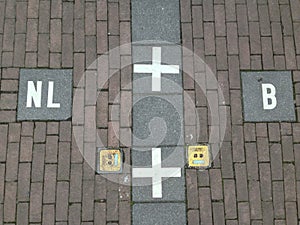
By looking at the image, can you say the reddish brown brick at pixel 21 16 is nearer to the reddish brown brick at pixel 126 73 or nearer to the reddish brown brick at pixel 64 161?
the reddish brown brick at pixel 126 73

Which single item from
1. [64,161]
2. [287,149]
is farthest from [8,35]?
[287,149]

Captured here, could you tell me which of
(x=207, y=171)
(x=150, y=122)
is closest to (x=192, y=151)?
(x=207, y=171)

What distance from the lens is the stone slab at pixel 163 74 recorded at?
5176mm

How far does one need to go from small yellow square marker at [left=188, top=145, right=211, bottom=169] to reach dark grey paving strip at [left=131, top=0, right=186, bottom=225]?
0.09m

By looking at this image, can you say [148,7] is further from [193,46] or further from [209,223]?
[209,223]

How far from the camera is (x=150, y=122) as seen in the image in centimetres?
506

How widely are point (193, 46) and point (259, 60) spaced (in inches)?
32.9

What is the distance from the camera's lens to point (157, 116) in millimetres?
5090

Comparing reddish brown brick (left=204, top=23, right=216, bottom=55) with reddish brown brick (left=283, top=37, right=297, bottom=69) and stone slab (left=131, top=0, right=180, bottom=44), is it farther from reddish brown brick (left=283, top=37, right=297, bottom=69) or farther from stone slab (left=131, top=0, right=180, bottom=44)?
Result: reddish brown brick (left=283, top=37, right=297, bottom=69)

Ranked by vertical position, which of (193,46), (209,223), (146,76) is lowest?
(209,223)

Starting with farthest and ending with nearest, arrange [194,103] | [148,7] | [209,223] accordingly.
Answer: [148,7]
[194,103]
[209,223]

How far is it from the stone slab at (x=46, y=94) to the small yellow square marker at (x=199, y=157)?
58.9 inches

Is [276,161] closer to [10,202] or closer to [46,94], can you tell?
[46,94]

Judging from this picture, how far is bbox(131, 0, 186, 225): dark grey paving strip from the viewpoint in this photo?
15.9ft
